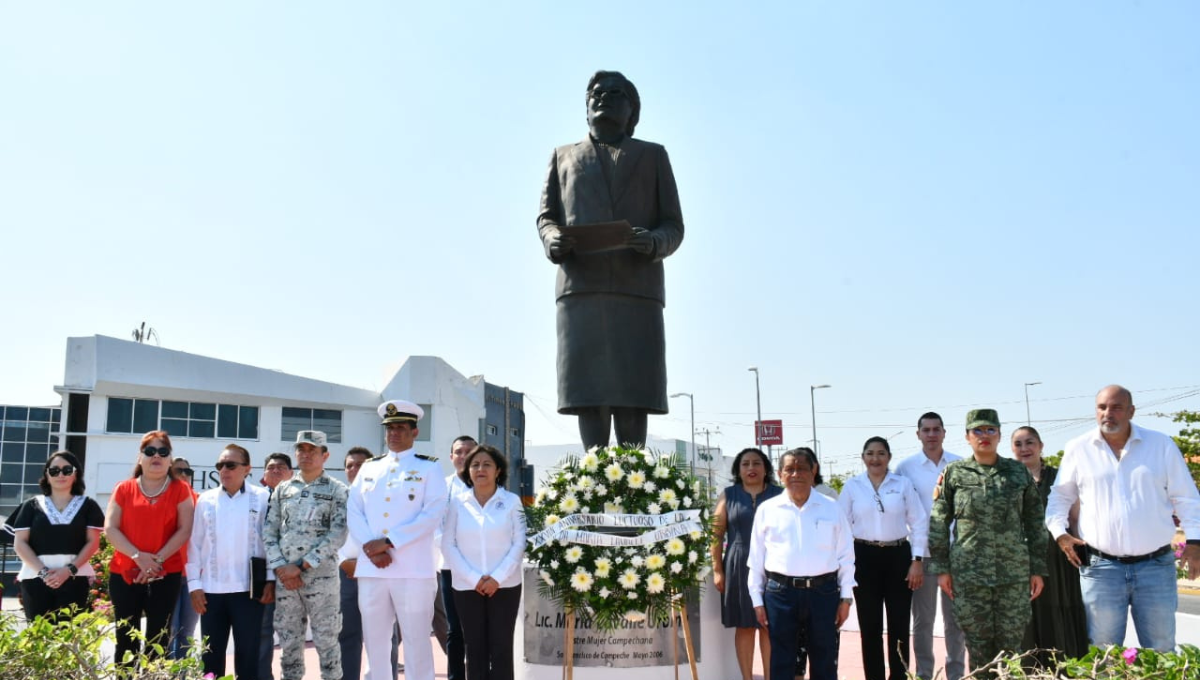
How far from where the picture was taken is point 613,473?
18.9 ft

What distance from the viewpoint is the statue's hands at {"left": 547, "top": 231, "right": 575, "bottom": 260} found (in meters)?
6.37

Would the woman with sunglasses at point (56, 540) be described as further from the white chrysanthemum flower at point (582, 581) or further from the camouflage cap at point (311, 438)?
the white chrysanthemum flower at point (582, 581)

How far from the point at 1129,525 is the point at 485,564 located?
3436 mm

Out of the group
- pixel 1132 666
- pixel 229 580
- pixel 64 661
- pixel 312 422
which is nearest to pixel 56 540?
pixel 229 580

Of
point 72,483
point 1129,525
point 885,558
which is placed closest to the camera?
point 1129,525

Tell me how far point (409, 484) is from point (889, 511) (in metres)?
3.04

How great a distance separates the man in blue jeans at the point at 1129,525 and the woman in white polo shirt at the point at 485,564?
3.01m

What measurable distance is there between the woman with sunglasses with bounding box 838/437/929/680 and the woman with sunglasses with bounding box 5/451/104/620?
16.6 feet

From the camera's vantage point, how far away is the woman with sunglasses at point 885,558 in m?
5.84

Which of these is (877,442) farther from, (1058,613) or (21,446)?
(21,446)

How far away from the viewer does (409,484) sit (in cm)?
552

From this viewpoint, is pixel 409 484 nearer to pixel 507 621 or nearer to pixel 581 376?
pixel 507 621

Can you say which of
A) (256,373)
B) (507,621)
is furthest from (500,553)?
(256,373)

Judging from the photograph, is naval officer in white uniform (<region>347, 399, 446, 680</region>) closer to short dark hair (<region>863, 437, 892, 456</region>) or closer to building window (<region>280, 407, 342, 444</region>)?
short dark hair (<region>863, 437, 892, 456</region>)
